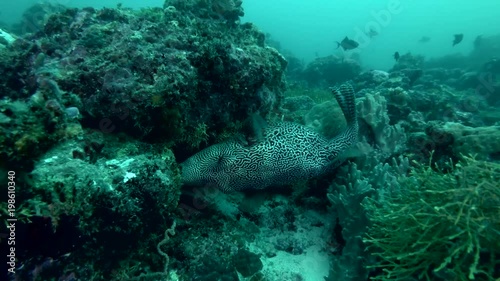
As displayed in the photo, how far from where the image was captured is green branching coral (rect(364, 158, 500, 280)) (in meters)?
1.99

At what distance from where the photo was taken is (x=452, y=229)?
2.13m

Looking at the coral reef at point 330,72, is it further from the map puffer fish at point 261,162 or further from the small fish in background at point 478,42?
the small fish in background at point 478,42

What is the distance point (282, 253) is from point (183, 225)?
1338mm

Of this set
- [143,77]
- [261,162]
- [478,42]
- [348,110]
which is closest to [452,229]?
[261,162]

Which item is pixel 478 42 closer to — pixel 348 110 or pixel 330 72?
pixel 330 72

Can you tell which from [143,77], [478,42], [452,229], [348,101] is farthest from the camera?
[478,42]

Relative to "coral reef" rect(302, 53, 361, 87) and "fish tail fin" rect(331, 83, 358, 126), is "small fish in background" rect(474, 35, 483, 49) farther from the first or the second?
"fish tail fin" rect(331, 83, 358, 126)

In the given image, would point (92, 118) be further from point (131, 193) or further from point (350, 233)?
point (350, 233)

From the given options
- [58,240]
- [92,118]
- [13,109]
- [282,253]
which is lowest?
[282,253]

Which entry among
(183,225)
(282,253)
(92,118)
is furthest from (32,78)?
(282,253)

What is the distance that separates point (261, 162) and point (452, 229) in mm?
2065

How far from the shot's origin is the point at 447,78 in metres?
18.4

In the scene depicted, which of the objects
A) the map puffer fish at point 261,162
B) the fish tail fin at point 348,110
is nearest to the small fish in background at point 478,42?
the fish tail fin at point 348,110

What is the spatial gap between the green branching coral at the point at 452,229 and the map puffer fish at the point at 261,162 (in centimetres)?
139
